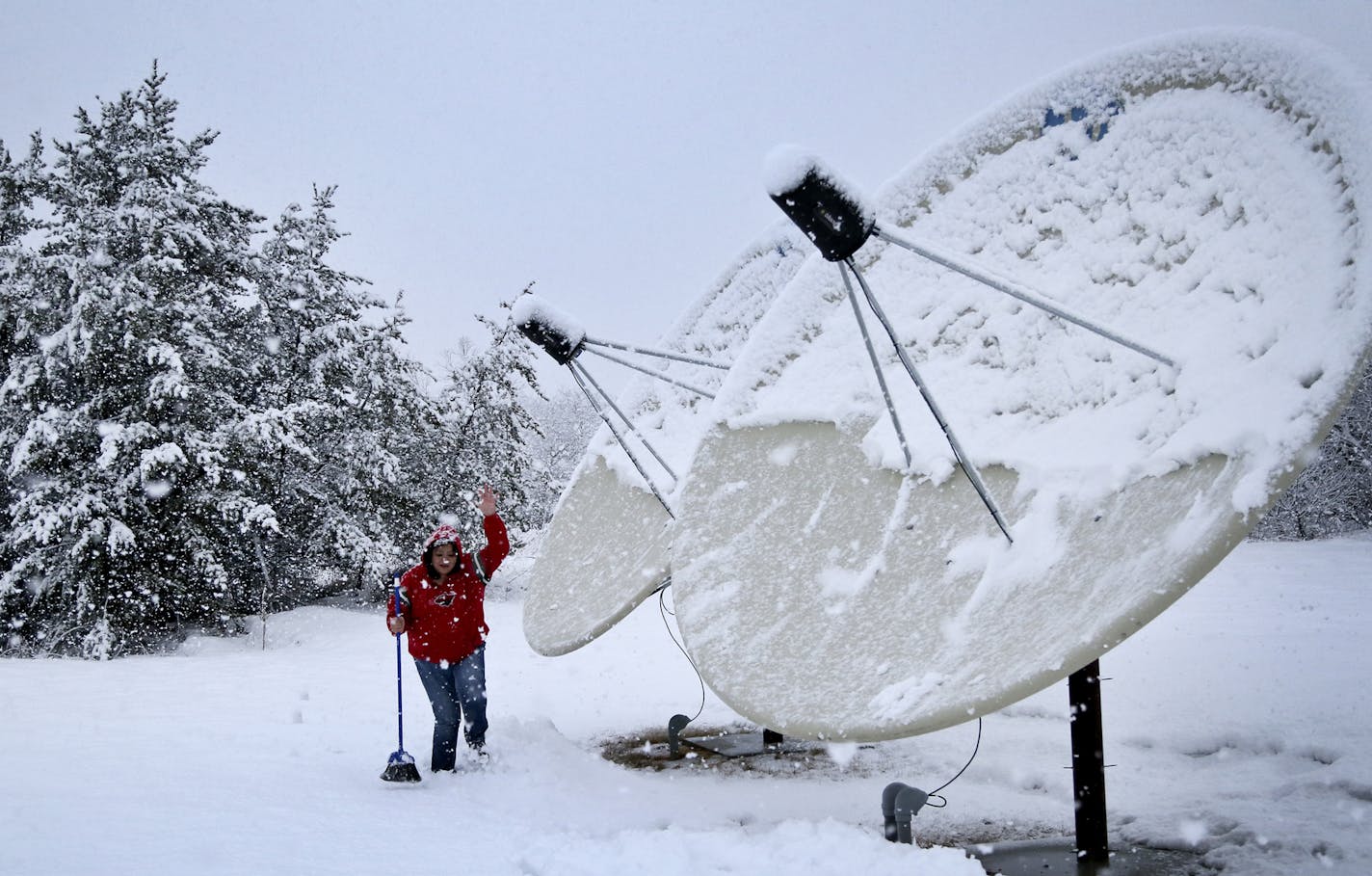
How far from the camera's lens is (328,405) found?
16.4 metres

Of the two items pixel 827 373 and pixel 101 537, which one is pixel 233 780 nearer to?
pixel 827 373

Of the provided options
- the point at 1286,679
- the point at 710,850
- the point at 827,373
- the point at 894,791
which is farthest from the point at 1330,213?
the point at 1286,679

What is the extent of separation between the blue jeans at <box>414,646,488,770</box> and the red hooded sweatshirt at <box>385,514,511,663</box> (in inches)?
2.4

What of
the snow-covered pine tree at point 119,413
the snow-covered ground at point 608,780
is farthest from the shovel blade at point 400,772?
the snow-covered pine tree at point 119,413

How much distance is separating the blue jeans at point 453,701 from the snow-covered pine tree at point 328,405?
443 inches

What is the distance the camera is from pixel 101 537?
12.2m

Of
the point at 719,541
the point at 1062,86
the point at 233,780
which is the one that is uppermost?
the point at 1062,86

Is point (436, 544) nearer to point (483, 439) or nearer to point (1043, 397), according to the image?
point (1043, 397)

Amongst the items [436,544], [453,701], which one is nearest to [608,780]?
[453,701]

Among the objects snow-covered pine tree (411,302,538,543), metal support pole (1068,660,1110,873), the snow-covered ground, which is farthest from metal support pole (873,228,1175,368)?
snow-covered pine tree (411,302,538,543)

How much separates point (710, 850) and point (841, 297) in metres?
2.82

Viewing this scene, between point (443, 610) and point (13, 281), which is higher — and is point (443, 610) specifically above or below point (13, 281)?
below

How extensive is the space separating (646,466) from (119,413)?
392 inches

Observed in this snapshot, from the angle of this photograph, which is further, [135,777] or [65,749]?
[65,749]
